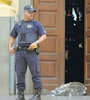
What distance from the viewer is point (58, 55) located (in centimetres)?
924

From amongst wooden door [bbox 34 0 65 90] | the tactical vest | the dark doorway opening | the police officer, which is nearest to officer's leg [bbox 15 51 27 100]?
the police officer

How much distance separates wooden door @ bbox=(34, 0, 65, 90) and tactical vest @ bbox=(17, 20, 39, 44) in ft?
9.18

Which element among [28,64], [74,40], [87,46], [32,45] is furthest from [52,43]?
Answer: [74,40]

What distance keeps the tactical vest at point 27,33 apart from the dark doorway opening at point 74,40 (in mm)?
5905

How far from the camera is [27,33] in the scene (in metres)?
6.41

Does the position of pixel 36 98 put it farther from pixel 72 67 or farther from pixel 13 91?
pixel 72 67

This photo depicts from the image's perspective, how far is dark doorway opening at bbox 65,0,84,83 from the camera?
40.5 ft

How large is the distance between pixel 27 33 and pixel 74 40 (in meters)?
6.28

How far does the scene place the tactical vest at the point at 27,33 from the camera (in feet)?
21.0

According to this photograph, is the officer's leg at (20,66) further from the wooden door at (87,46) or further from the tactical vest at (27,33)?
the wooden door at (87,46)

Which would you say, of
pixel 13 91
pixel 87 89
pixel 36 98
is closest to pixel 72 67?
pixel 87 89

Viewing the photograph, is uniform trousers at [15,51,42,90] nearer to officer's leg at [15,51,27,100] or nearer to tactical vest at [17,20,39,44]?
officer's leg at [15,51,27,100]

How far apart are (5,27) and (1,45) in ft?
1.39

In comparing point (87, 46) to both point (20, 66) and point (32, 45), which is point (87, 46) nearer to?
point (20, 66)
